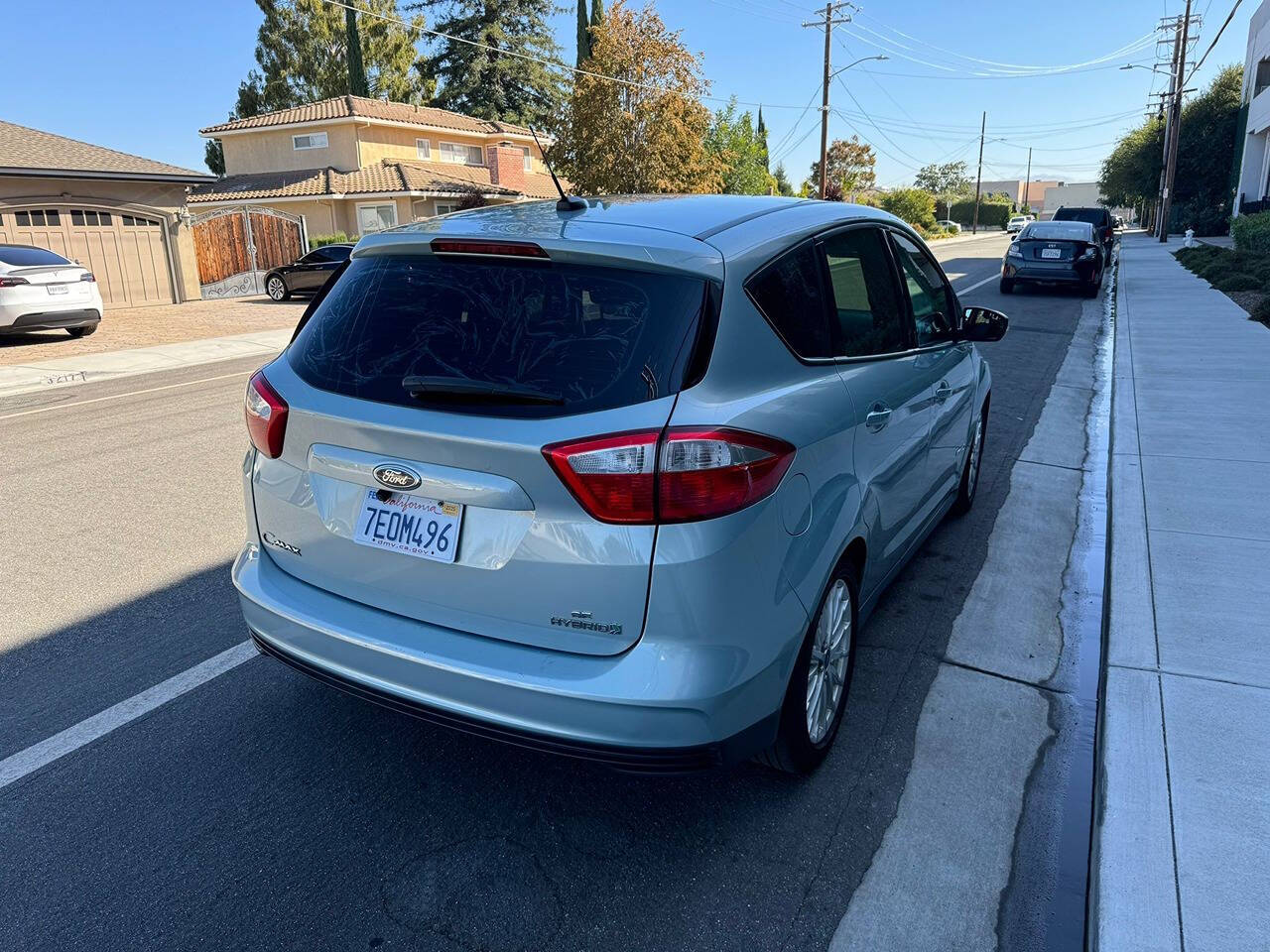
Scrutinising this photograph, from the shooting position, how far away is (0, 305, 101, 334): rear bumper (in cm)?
1475

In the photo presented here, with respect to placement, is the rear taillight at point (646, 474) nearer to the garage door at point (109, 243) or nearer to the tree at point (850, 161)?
the garage door at point (109, 243)

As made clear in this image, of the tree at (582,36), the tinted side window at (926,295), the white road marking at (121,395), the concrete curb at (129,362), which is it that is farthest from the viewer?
the tree at (582,36)

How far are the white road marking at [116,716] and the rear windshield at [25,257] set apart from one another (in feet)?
45.8

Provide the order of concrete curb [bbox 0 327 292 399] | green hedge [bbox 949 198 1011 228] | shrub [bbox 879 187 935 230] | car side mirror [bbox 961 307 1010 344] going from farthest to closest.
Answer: green hedge [bbox 949 198 1011 228] → shrub [bbox 879 187 935 230] → concrete curb [bbox 0 327 292 399] → car side mirror [bbox 961 307 1010 344]

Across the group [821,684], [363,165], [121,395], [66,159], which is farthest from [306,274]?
[821,684]

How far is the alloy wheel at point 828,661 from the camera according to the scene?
3.05 metres

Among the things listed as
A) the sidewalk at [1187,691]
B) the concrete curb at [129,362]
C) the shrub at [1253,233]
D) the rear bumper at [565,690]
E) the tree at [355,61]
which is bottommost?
the concrete curb at [129,362]

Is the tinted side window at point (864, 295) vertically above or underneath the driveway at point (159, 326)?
above

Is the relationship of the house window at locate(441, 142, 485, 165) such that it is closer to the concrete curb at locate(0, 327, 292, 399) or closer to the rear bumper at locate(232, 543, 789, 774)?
the concrete curb at locate(0, 327, 292, 399)

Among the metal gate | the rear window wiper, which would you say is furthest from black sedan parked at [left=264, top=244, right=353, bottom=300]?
the rear window wiper

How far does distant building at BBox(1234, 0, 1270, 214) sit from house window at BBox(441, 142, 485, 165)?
34498 millimetres

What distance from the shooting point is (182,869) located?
2709 mm

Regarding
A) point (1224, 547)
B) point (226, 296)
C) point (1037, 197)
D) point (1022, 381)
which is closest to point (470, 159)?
point (226, 296)

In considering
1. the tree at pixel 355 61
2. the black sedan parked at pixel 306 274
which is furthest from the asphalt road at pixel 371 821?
the tree at pixel 355 61
